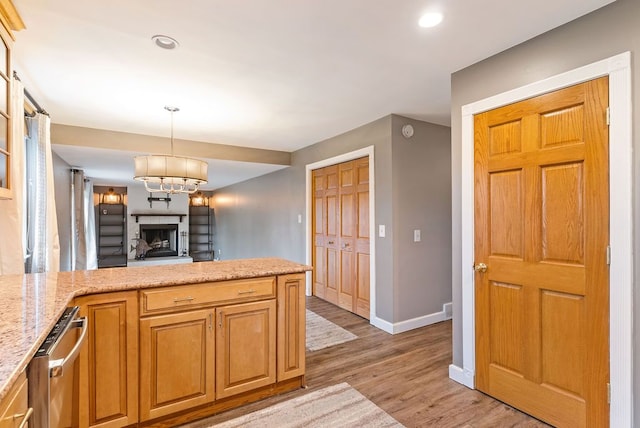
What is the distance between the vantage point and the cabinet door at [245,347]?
6.73ft

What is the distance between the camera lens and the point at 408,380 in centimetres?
252

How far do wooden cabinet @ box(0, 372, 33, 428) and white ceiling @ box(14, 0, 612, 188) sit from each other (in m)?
1.80

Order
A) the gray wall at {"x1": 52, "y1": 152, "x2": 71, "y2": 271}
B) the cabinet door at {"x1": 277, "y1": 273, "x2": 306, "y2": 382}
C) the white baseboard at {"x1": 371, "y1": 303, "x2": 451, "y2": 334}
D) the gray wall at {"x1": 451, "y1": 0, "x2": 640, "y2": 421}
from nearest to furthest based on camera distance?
1. the gray wall at {"x1": 451, "y1": 0, "x2": 640, "y2": 421}
2. the cabinet door at {"x1": 277, "y1": 273, "x2": 306, "y2": 382}
3. the white baseboard at {"x1": 371, "y1": 303, "x2": 451, "y2": 334}
4. the gray wall at {"x1": 52, "y1": 152, "x2": 71, "y2": 271}

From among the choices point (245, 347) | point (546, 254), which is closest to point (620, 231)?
point (546, 254)

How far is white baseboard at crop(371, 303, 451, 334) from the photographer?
352 centimetres

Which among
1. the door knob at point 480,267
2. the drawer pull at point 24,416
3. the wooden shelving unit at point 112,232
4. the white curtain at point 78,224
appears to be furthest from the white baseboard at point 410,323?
the wooden shelving unit at point 112,232

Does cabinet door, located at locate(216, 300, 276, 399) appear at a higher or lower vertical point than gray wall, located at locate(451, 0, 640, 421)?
lower

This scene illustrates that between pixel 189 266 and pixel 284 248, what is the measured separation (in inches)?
138

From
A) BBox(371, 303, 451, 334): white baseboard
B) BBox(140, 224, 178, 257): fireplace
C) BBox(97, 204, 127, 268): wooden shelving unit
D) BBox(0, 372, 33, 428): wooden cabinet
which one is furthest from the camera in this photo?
BBox(140, 224, 178, 257): fireplace

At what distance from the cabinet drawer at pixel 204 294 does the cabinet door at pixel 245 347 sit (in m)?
0.06

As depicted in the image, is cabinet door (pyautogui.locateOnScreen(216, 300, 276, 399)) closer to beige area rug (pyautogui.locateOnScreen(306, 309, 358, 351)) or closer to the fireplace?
beige area rug (pyautogui.locateOnScreen(306, 309, 358, 351))

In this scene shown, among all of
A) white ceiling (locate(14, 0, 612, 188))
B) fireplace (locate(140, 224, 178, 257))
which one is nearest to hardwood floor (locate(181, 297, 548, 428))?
white ceiling (locate(14, 0, 612, 188))

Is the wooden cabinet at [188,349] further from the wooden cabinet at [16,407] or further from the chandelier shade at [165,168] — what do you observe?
the chandelier shade at [165,168]

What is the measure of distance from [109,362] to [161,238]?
8.70 m
